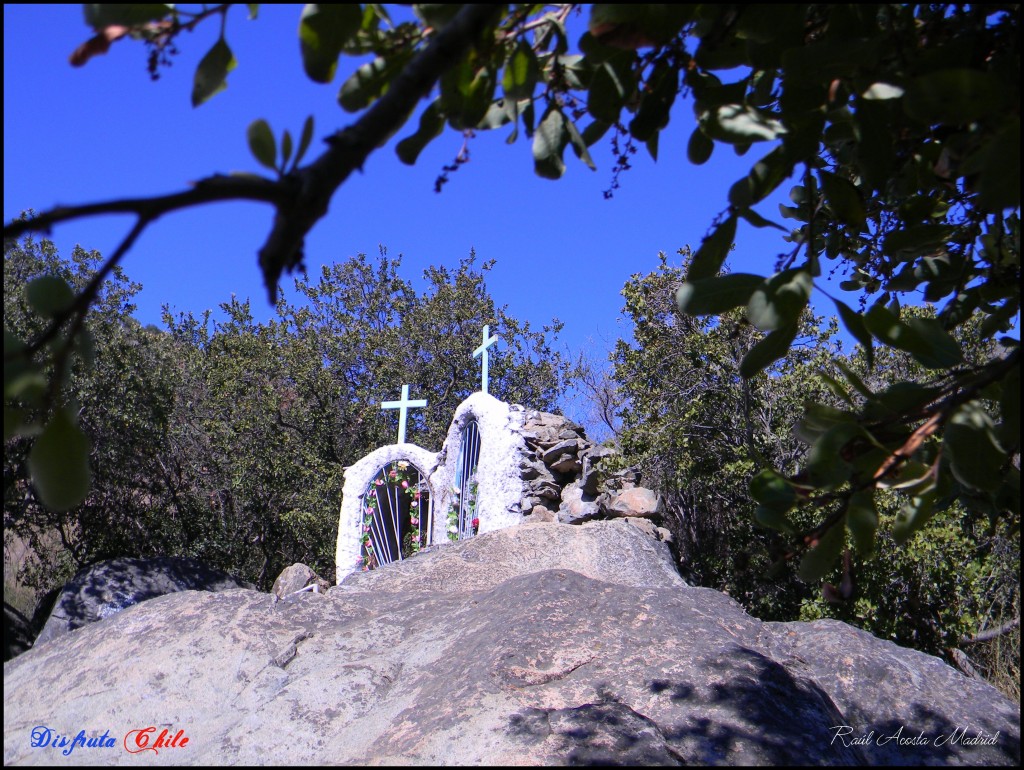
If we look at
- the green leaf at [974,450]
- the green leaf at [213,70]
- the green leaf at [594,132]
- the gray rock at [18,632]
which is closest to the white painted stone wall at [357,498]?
the gray rock at [18,632]

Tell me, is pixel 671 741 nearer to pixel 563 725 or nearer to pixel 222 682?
pixel 563 725

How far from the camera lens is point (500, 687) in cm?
251

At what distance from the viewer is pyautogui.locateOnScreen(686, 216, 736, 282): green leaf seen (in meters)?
1.64

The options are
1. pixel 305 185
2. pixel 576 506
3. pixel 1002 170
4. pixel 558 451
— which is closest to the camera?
pixel 305 185

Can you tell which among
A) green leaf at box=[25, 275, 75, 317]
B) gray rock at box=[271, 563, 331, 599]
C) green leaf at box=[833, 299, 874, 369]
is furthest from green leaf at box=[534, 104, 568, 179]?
gray rock at box=[271, 563, 331, 599]

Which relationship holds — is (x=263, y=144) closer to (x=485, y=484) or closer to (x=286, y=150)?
(x=286, y=150)

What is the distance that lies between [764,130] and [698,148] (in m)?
0.38

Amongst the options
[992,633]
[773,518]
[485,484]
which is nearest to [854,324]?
[773,518]

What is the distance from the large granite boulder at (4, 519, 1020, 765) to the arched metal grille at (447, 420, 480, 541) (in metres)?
5.41

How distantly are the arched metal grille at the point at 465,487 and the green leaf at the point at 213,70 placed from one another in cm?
760

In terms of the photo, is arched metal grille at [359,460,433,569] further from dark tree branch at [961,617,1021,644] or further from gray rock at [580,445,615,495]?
dark tree branch at [961,617,1021,644]

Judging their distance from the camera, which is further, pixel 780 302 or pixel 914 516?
pixel 914 516

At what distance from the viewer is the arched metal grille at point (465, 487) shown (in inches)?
357

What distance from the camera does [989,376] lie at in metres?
1.45
